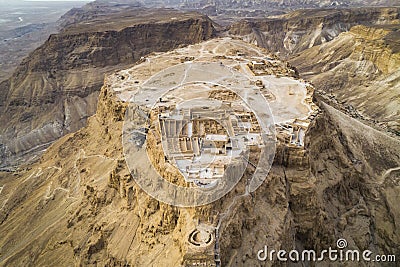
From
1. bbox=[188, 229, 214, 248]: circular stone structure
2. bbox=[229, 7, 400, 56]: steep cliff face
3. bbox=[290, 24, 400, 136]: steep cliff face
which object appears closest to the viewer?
bbox=[188, 229, 214, 248]: circular stone structure

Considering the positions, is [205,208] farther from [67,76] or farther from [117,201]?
[67,76]

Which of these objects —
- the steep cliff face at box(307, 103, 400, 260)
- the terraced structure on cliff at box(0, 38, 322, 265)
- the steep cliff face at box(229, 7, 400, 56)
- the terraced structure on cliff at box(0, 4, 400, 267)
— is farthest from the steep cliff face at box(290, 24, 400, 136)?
the terraced structure on cliff at box(0, 38, 322, 265)

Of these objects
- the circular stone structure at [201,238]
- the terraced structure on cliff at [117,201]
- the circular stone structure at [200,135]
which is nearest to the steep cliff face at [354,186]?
the terraced structure on cliff at [117,201]

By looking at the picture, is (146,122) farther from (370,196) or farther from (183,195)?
(370,196)

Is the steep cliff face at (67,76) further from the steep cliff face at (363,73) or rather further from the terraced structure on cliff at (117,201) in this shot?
the steep cliff face at (363,73)

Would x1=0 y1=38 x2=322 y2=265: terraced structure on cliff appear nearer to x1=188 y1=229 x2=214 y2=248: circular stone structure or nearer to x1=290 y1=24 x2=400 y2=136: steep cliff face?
x1=188 y1=229 x2=214 y2=248: circular stone structure

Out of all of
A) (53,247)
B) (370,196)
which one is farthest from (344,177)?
(53,247)
